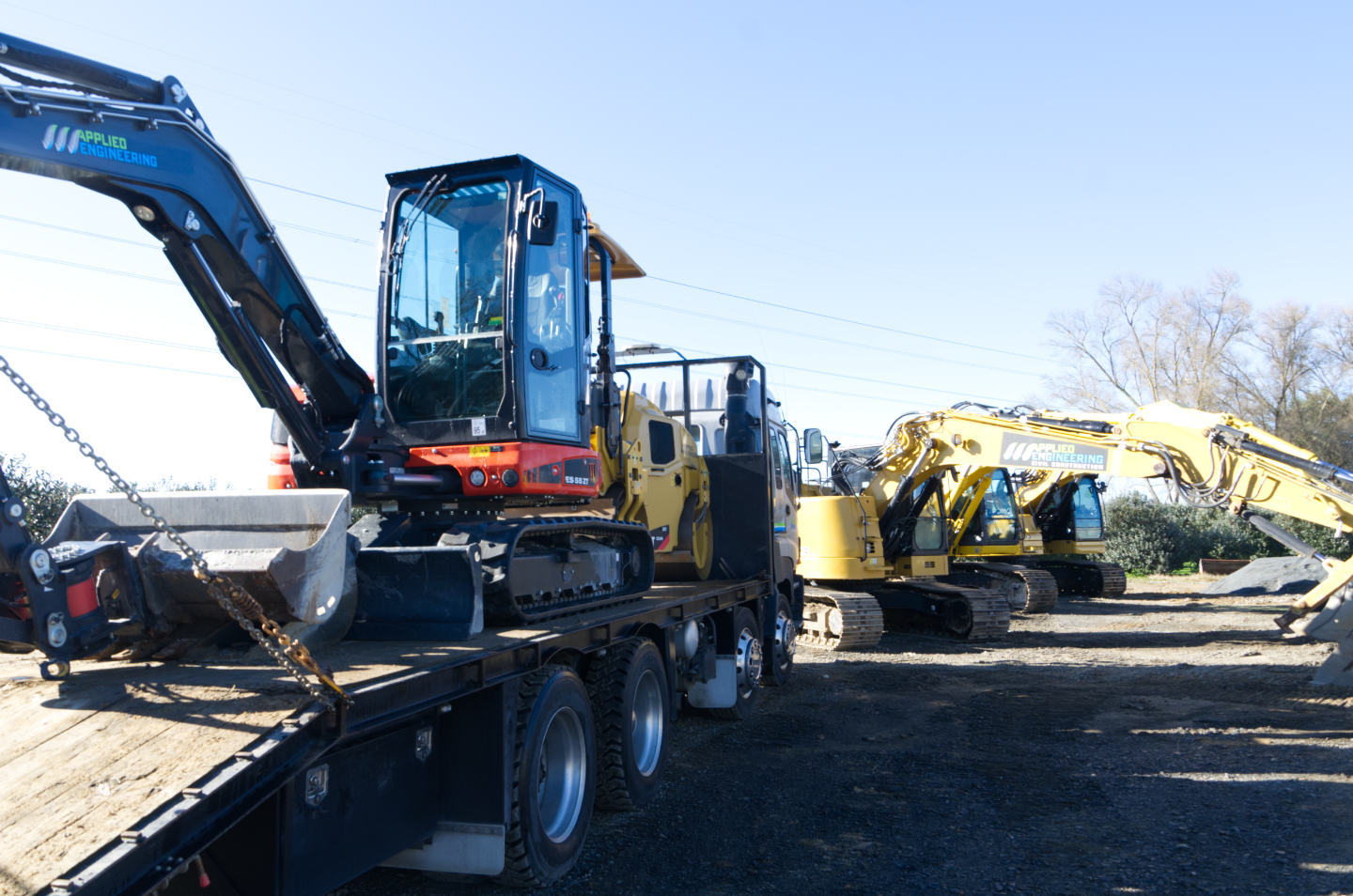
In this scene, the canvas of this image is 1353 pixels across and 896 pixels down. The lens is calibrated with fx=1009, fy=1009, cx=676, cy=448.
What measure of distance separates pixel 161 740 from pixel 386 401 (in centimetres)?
329

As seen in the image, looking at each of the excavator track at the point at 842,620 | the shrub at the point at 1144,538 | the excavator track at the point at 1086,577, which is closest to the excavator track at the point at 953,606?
the excavator track at the point at 842,620

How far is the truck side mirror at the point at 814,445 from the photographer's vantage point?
1095 cm

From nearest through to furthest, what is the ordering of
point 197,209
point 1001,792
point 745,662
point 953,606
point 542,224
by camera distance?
1. point 197,209
2. point 542,224
3. point 1001,792
4. point 745,662
5. point 953,606

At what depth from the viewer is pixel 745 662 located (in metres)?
9.20

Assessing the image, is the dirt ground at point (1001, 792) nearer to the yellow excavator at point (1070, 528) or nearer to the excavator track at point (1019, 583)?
the excavator track at point (1019, 583)

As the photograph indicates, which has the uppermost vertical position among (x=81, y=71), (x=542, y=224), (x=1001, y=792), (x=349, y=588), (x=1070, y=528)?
(x=81, y=71)

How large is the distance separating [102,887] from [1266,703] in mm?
10273

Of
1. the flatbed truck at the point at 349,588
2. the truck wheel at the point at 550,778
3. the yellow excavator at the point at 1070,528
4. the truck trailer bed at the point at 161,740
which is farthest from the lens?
the yellow excavator at the point at 1070,528

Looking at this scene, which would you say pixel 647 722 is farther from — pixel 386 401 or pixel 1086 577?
pixel 1086 577

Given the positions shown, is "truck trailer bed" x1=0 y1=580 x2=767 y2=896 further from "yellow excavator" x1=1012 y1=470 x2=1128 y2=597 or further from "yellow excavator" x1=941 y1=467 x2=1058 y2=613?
"yellow excavator" x1=1012 y1=470 x2=1128 y2=597

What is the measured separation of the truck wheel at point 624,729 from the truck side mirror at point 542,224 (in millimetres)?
2524

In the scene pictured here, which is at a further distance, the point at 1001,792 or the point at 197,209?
the point at 1001,792

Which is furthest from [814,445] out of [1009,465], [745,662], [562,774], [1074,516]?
[1074,516]

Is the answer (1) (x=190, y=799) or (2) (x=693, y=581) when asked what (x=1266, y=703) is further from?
(1) (x=190, y=799)
